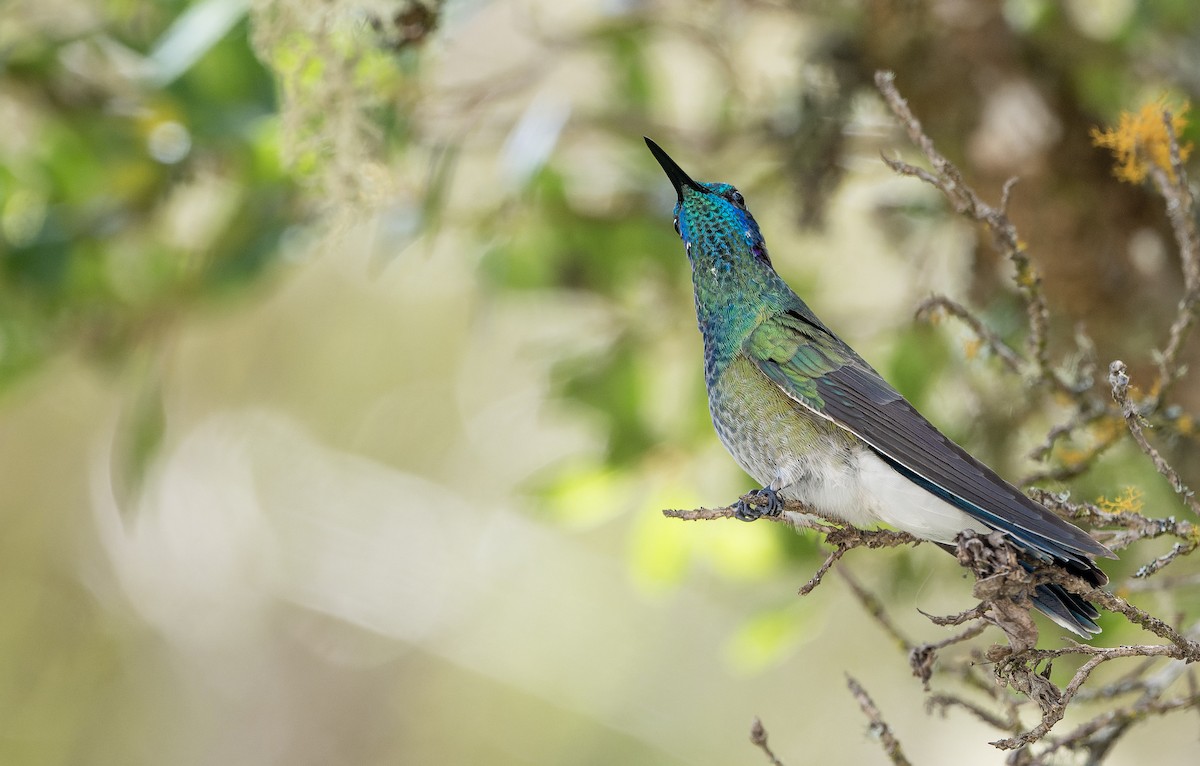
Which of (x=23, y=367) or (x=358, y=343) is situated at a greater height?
(x=23, y=367)

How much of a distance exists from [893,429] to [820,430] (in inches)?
7.8

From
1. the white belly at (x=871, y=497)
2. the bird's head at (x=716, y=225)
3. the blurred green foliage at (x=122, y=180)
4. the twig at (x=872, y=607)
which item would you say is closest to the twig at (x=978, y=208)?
the white belly at (x=871, y=497)

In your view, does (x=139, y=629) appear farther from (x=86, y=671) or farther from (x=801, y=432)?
(x=801, y=432)

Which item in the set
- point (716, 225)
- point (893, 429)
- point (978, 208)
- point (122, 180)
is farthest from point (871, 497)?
point (122, 180)

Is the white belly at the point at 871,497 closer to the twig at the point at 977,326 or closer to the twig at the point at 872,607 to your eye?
the twig at the point at 872,607

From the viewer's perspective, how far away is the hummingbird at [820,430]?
1574mm

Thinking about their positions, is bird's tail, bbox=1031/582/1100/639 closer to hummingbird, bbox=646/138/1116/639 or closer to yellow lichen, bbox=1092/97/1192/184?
hummingbird, bbox=646/138/1116/639

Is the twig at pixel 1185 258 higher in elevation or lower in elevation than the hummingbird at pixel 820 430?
higher

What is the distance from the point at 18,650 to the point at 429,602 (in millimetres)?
1990

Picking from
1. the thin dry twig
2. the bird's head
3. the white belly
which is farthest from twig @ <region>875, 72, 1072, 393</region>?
the bird's head

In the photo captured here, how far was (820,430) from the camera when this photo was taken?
6.40 ft

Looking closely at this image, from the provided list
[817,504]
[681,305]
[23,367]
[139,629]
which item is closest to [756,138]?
[681,305]

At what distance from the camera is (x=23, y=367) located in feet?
10.5

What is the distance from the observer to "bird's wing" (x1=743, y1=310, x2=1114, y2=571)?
4.82 feet
